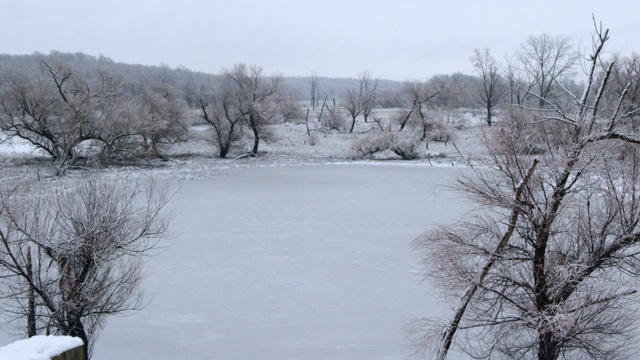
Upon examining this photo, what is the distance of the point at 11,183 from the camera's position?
9.32 meters

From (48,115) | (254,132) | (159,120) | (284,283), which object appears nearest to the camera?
(284,283)

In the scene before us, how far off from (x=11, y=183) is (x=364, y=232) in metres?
8.69

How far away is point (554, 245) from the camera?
771 cm

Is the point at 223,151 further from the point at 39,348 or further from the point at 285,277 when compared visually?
the point at 39,348

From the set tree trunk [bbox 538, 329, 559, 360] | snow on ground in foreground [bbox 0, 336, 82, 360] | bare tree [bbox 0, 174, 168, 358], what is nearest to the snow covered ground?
bare tree [bbox 0, 174, 168, 358]

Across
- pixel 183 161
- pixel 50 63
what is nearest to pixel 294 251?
pixel 183 161

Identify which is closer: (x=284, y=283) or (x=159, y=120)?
(x=284, y=283)

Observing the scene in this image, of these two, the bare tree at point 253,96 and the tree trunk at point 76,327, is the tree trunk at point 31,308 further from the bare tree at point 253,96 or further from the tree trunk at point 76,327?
the bare tree at point 253,96

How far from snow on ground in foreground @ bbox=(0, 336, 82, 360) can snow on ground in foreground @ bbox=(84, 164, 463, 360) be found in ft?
19.5

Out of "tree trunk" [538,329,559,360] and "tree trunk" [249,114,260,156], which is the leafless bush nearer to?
"tree trunk" [249,114,260,156]

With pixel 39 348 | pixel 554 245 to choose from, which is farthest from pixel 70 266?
pixel 554 245

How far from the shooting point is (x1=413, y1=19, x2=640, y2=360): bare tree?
23.3 ft

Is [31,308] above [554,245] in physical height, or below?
below

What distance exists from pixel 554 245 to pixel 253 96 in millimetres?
30707
